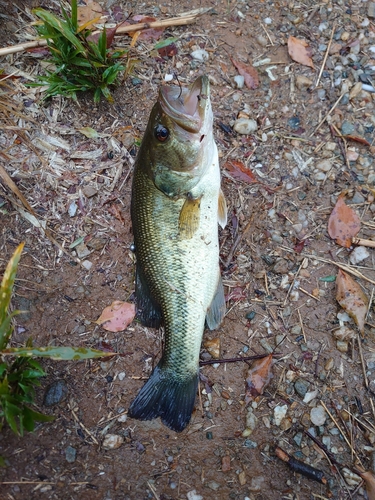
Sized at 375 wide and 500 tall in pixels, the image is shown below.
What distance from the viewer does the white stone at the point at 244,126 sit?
13.5ft

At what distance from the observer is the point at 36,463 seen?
3301mm

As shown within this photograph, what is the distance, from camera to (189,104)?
131 inches

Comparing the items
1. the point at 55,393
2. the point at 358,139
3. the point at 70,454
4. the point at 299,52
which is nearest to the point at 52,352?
the point at 55,393

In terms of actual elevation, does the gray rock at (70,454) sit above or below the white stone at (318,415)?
below

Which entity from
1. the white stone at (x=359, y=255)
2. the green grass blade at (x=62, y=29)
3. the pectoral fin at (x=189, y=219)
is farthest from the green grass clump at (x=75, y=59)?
the white stone at (x=359, y=255)

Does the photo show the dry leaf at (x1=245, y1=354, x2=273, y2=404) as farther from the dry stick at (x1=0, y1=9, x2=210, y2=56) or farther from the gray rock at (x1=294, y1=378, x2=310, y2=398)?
the dry stick at (x1=0, y1=9, x2=210, y2=56)

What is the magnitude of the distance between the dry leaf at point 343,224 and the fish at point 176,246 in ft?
3.68

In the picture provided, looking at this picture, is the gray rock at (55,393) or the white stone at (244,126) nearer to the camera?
the gray rock at (55,393)

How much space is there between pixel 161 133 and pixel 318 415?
7.88 feet

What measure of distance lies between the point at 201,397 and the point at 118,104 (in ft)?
8.49

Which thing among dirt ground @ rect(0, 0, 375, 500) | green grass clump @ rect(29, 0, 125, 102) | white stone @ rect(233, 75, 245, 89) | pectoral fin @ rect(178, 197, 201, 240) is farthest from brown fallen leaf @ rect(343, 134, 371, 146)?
green grass clump @ rect(29, 0, 125, 102)

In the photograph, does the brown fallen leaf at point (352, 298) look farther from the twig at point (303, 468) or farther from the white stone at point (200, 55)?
the white stone at point (200, 55)

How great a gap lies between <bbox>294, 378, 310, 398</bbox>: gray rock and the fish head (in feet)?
5.58

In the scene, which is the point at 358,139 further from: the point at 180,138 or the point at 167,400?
the point at 167,400
